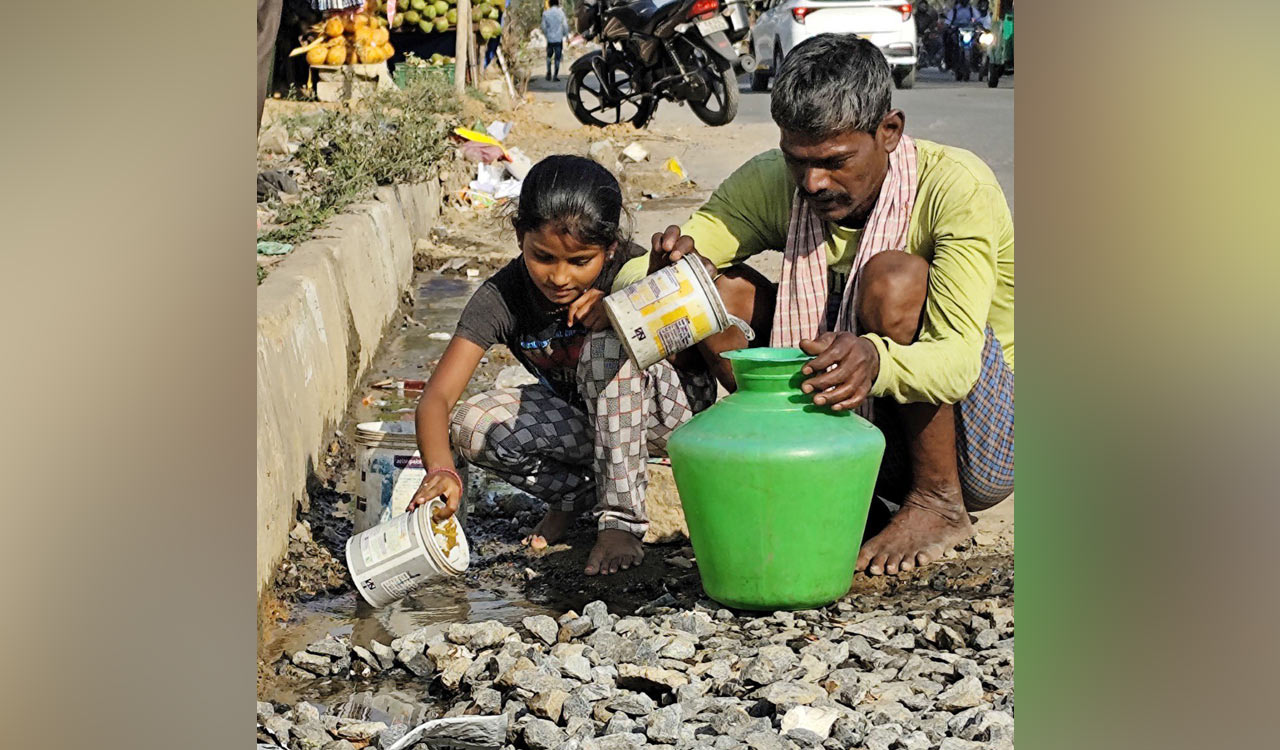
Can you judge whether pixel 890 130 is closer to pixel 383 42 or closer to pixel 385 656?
pixel 385 656

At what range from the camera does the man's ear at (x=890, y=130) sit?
2883 millimetres

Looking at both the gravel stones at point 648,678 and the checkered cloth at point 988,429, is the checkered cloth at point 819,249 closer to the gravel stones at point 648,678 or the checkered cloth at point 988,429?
the checkered cloth at point 988,429

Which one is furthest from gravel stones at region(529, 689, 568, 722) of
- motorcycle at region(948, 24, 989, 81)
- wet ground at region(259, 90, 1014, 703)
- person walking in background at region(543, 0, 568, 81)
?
person walking in background at region(543, 0, 568, 81)

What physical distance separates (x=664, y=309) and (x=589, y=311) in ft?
1.30

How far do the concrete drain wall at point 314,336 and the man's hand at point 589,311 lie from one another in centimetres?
75

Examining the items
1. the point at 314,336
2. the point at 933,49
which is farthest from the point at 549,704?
the point at 933,49

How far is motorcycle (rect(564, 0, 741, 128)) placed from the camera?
403 inches

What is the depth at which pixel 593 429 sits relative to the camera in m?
3.25

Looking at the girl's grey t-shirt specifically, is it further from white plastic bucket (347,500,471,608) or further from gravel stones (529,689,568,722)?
gravel stones (529,689,568,722)
